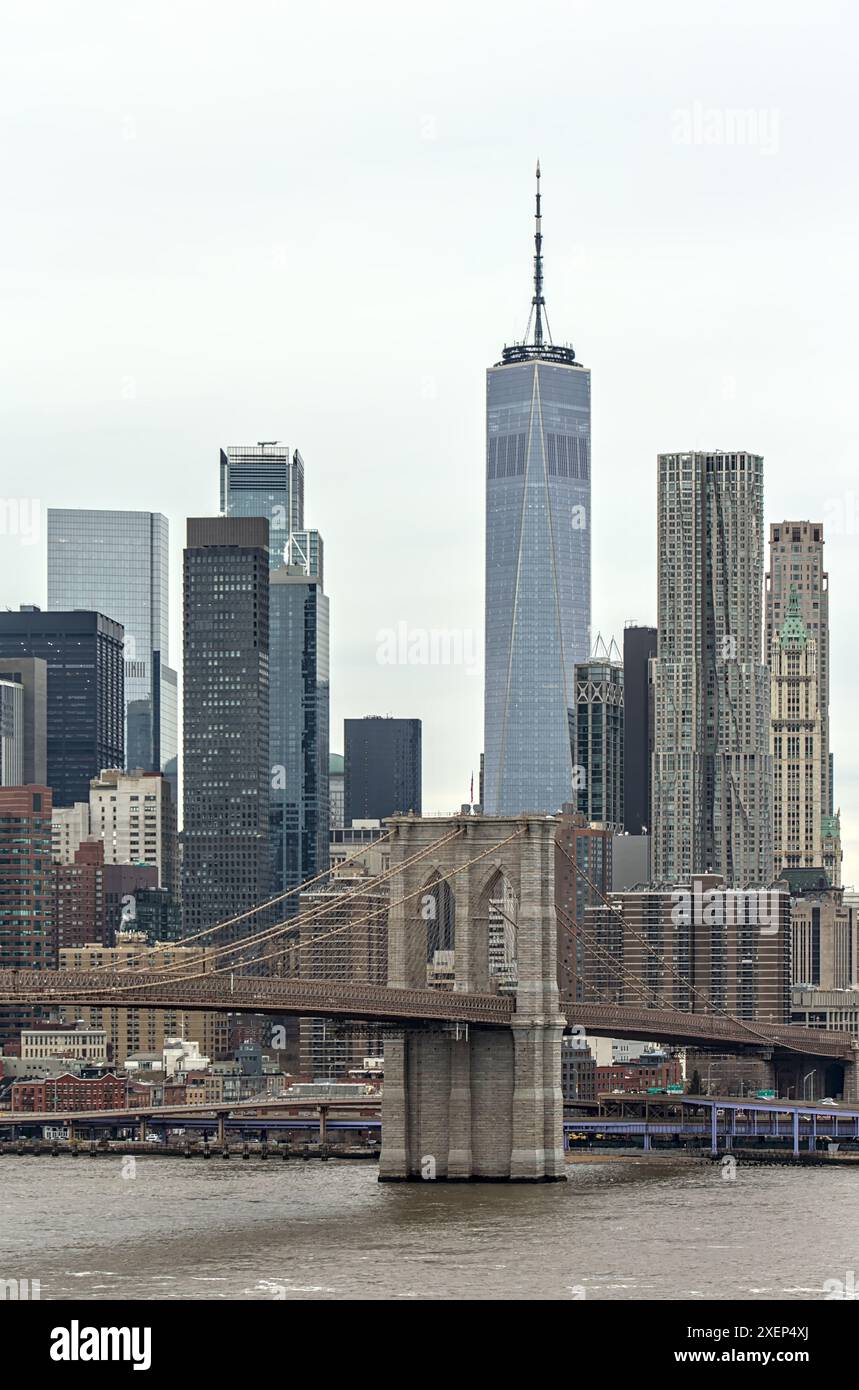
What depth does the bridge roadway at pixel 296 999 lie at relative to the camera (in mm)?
71375

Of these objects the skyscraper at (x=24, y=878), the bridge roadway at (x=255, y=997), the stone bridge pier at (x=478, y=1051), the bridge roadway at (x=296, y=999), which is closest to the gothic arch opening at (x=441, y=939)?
the skyscraper at (x=24, y=878)

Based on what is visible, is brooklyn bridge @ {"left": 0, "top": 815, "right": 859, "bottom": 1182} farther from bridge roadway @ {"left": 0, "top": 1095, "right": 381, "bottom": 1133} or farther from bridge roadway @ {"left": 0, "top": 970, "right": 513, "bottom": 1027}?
bridge roadway @ {"left": 0, "top": 1095, "right": 381, "bottom": 1133}

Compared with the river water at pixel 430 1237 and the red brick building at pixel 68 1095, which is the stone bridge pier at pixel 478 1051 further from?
the red brick building at pixel 68 1095

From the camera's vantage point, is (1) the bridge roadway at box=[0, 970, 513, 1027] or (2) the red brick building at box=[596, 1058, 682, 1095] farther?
(2) the red brick building at box=[596, 1058, 682, 1095]

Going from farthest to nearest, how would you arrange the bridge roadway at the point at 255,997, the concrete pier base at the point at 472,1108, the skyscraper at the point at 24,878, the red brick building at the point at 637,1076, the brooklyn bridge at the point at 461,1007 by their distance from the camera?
1. the skyscraper at the point at 24,878
2. the red brick building at the point at 637,1076
3. the concrete pier base at the point at 472,1108
4. the brooklyn bridge at the point at 461,1007
5. the bridge roadway at the point at 255,997

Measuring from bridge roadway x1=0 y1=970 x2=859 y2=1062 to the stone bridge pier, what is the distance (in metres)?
0.97

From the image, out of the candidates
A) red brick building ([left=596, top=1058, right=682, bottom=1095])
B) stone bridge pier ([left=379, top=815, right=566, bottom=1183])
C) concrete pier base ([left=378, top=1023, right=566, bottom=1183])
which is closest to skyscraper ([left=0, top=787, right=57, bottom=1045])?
red brick building ([left=596, top=1058, right=682, bottom=1095])

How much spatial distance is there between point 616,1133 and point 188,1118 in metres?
21.7

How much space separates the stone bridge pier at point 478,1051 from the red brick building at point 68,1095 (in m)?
62.6

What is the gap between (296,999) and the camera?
77.9m

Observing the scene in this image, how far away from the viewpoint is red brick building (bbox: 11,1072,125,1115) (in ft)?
490
